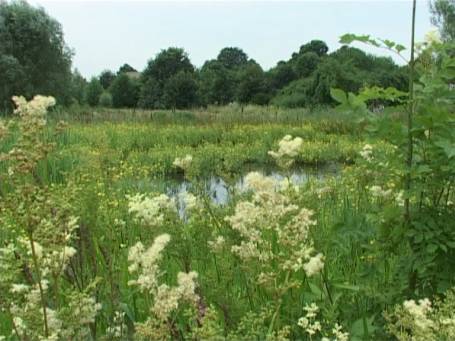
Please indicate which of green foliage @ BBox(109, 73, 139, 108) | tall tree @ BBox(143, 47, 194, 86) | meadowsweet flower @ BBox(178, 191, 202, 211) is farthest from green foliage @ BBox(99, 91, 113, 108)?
meadowsweet flower @ BBox(178, 191, 202, 211)

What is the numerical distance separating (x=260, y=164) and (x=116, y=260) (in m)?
10.1

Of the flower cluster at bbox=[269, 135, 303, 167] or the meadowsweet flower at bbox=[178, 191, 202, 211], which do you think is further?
the meadowsweet flower at bbox=[178, 191, 202, 211]

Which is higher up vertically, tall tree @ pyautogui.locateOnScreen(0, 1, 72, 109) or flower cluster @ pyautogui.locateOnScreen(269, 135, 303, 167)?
tall tree @ pyautogui.locateOnScreen(0, 1, 72, 109)

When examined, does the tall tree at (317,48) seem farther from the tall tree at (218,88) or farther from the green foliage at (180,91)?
the green foliage at (180,91)

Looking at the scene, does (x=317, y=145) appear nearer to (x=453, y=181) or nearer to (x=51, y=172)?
(x=51, y=172)

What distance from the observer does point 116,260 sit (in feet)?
10.3

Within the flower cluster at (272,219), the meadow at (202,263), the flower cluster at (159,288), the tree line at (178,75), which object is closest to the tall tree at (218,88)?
the tree line at (178,75)

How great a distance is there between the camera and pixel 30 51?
31.5m

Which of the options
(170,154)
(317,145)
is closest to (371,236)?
(170,154)

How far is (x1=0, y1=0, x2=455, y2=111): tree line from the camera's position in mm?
31062

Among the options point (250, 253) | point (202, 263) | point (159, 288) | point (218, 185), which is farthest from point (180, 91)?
point (159, 288)

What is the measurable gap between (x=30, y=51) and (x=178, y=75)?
24.2 metres

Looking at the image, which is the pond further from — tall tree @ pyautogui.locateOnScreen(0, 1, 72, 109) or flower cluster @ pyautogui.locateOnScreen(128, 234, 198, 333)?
tall tree @ pyautogui.locateOnScreen(0, 1, 72, 109)

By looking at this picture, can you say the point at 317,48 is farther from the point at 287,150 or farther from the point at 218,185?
the point at 287,150
